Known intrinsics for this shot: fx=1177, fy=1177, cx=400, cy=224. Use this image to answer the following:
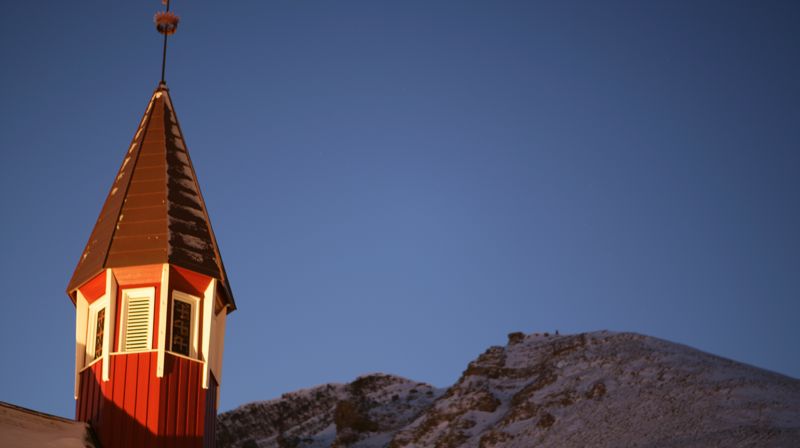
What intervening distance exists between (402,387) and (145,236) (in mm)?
85573

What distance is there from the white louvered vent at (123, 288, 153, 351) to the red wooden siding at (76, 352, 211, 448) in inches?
12.3

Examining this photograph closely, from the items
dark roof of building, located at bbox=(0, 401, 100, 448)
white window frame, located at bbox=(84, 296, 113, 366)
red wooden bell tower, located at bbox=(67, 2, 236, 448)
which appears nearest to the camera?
dark roof of building, located at bbox=(0, 401, 100, 448)

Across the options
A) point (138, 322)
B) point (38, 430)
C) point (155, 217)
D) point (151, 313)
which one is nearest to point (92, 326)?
point (138, 322)

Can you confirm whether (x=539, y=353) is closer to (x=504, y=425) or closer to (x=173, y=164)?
(x=504, y=425)

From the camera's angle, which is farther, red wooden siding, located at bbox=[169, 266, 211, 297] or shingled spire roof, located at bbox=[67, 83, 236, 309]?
shingled spire roof, located at bbox=[67, 83, 236, 309]

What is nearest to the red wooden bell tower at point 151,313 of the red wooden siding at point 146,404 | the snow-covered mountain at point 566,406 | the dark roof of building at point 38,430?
the red wooden siding at point 146,404

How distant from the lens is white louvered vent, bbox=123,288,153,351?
27.9 meters

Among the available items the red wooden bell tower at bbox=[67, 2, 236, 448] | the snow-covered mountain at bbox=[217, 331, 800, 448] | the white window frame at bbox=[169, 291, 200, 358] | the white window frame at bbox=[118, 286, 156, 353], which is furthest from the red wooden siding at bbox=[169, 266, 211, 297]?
the snow-covered mountain at bbox=[217, 331, 800, 448]

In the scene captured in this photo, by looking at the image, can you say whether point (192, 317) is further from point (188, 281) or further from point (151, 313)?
point (151, 313)

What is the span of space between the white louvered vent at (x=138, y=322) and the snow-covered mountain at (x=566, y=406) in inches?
1588

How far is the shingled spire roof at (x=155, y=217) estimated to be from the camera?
28.8 m

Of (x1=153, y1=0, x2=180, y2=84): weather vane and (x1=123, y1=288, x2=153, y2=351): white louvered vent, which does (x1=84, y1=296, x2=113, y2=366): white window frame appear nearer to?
(x1=123, y1=288, x2=153, y2=351): white louvered vent

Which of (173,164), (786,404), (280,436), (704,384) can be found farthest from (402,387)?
(173,164)

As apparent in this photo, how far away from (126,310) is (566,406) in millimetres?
53472
